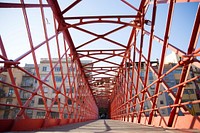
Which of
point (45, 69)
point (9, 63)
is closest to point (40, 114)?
point (45, 69)

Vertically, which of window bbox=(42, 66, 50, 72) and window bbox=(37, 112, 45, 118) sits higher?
window bbox=(42, 66, 50, 72)

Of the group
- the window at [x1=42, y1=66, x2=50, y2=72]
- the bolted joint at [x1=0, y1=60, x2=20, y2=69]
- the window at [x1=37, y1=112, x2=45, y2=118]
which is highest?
the window at [x1=42, y1=66, x2=50, y2=72]

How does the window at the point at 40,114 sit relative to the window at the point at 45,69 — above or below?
below

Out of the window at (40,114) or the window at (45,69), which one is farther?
the window at (45,69)

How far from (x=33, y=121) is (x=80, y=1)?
5.07 meters

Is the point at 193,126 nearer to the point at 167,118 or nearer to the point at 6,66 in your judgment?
the point at 167,118

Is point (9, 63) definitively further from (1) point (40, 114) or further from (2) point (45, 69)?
(2) point (45, 69)

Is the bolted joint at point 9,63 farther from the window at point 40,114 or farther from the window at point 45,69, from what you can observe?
the window at point 45,69

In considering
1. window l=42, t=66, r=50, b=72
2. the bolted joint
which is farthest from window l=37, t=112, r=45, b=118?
the bolted joint

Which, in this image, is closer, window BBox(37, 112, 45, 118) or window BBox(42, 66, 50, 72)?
window BBox(37, 112, 45, 118)

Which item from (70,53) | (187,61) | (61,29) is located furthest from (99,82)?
(187,61)

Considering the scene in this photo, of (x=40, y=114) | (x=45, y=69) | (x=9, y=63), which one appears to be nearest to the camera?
(x=9, y=63)

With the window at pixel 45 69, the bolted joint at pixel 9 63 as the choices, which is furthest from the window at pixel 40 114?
the bolted joint at pixel 9 63

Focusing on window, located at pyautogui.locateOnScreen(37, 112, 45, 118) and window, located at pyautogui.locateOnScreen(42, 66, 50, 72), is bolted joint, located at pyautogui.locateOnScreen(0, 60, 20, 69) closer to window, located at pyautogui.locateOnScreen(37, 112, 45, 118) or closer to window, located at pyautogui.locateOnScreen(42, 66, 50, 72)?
window, located at pyautogui.locateOnScreen(37, 112, 45, 118)
